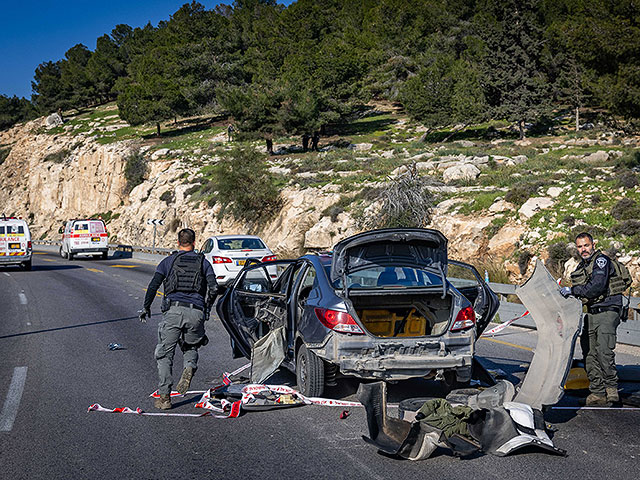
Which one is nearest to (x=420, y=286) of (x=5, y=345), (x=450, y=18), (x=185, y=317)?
(x=185, y=317)

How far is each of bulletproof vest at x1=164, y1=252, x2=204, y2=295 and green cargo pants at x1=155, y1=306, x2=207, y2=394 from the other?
210 millimetres

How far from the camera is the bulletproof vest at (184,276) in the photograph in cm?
711

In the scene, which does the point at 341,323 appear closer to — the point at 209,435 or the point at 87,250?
the point at 209,435

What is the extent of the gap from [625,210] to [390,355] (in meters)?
18.2

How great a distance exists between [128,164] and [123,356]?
5639cm

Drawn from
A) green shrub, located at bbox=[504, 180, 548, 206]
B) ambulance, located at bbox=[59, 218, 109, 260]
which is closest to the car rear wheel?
green shrub, located at bbox=[504, 180, 548, 206]

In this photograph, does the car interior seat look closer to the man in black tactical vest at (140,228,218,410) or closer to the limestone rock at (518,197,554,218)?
the man in black tactical vest at (140,228,218,410)

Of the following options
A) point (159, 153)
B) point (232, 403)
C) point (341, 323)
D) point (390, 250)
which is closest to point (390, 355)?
point (341, 323)

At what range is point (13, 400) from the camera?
7.54 metres

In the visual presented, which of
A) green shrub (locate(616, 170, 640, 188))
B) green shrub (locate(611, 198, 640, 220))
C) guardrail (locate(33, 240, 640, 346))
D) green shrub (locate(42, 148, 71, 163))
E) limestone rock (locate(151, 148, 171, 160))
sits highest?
green shrub (locate(42, 148, 71, 163))

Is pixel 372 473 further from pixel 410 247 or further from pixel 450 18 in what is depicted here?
pixel 450 18

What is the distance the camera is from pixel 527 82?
56.7 meters

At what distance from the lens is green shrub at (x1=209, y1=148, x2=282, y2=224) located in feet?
126

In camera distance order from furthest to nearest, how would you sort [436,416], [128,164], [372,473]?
[128,164], [436,416], [372,473]
